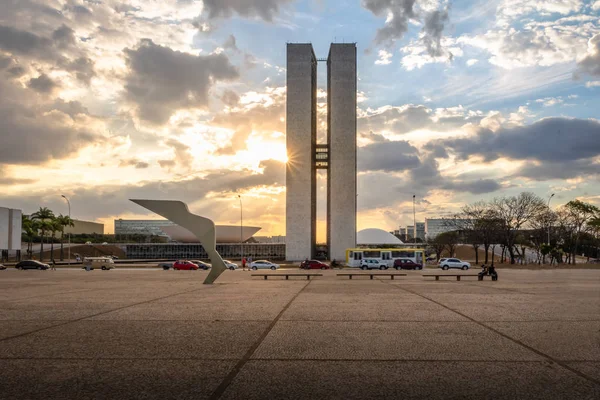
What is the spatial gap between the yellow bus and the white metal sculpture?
28613 millimetres

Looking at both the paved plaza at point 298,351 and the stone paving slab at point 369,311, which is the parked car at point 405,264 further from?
the paved plaza at point 298,351

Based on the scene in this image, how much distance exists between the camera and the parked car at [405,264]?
161ft

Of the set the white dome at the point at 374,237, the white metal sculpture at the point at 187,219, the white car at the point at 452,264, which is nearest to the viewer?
the white metal sculpture at the point at 187,219

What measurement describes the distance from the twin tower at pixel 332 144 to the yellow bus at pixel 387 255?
2646 cm

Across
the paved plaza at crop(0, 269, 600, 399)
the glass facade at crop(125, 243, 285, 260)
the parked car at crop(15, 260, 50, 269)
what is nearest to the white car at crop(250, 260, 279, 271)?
the parked car at crop(15, 260, 50, 269)

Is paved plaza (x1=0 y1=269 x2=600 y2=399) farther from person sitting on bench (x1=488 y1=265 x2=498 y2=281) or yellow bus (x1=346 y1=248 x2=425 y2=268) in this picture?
yellow bus (x1=346 y1=248 x2=425 y2=268)

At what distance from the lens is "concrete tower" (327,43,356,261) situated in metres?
81.0

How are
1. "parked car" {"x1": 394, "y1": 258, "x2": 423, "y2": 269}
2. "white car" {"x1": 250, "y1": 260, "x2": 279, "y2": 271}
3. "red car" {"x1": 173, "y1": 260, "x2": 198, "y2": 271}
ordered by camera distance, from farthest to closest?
"parked car" {"x1": 394, "y1": 258, "x2": 423, "y2": 269} → "white car" {"x1": 250, "y1": 260, "x2": 279, "y2": 271} → "red car" {"x1": 173, "y1": 260, "x2": 198, "y2": 271}

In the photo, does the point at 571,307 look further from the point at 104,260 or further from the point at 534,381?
the point at 104,260

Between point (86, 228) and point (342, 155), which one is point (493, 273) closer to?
point (342, 155)

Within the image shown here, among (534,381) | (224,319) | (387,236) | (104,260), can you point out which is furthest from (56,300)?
(387,236)

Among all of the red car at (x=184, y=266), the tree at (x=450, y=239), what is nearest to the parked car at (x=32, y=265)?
the red car at (x=184, y=266)

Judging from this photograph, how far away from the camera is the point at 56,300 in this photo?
16.9 meters

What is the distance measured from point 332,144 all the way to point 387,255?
33759 millimetres
